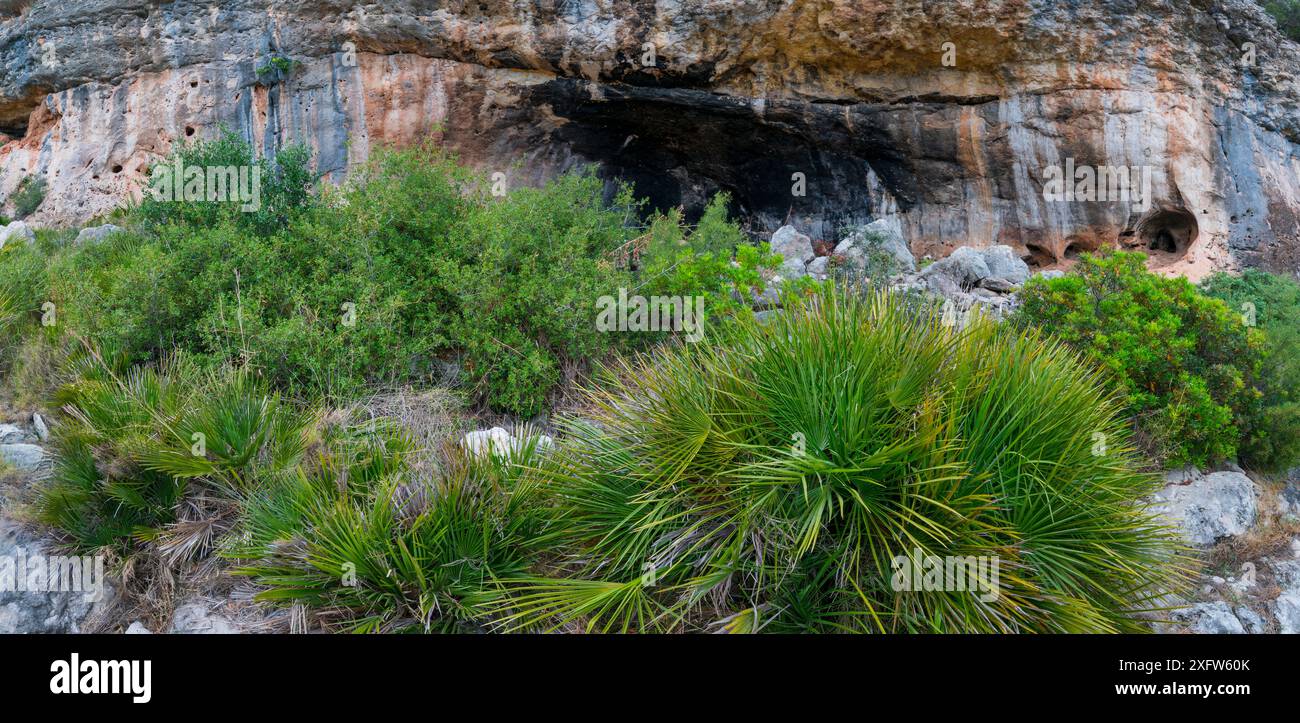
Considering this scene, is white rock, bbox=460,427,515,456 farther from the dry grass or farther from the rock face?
the rock face

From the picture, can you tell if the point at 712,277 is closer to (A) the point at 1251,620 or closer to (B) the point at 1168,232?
(A) the point at 1251,620

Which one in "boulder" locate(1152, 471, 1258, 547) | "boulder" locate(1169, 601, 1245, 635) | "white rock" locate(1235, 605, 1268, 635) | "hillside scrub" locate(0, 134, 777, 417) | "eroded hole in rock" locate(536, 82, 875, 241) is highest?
"eroded hole in rock" locate(536, 82, 875, 241)

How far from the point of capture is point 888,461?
4449mm

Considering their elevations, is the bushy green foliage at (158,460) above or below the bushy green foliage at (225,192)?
below

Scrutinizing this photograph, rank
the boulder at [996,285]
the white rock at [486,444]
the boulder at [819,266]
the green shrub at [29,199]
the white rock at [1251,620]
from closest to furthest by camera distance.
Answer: the white rock at [486,444] → the white rock at [1251,620] → the boulder at [819,266] → the boulder at [996,285] → the green shrub at [29,199]

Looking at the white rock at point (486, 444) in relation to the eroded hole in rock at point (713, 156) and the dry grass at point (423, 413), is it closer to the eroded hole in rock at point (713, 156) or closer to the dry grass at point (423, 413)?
the dry grass at point (423, 413)

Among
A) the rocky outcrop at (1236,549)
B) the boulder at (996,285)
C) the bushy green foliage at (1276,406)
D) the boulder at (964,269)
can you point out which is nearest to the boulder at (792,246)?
the boulder at (964,269)

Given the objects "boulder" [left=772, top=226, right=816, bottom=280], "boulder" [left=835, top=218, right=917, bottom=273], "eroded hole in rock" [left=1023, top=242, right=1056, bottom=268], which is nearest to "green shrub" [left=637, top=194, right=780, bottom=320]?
"boulder" [left=772, top=226, right=816, bottom=280]

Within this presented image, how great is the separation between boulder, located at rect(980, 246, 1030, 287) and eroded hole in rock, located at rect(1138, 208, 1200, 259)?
3.31m

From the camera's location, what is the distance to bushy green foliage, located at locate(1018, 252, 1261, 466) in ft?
24.2

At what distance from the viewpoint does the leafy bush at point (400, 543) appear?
5.03 meters

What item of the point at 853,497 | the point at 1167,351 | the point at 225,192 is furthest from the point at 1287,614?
the point at 225,192

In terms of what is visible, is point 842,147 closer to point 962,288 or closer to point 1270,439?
point 962,288

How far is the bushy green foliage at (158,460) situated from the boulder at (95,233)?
19.7ft
